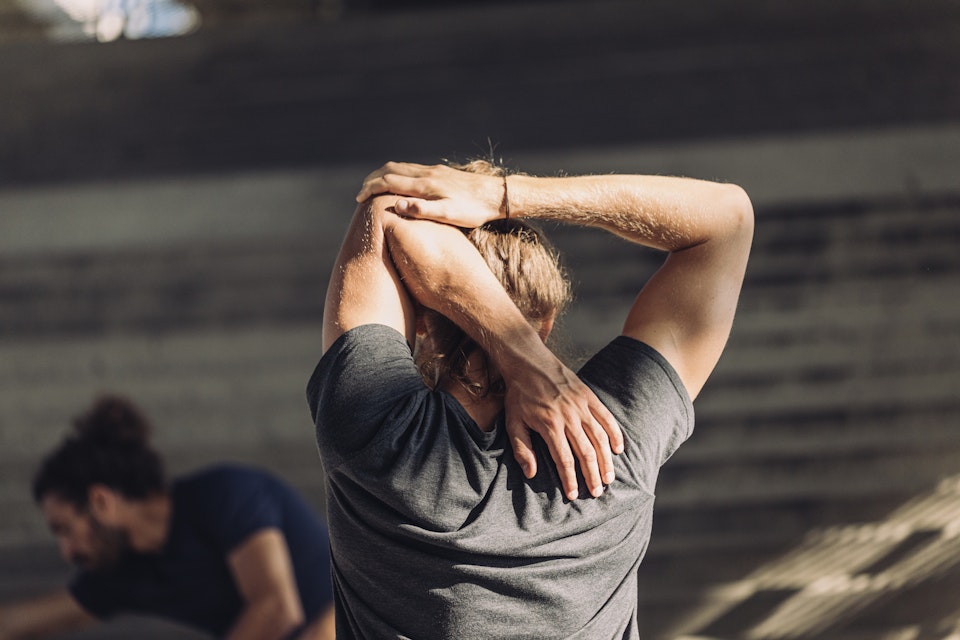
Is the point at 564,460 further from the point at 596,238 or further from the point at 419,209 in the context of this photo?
the point at 596,238

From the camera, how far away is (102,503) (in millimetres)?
2781

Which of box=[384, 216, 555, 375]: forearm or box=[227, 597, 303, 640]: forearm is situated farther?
box=[227, 597, 303, 640]: forearm

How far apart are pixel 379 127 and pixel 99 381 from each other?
244cm

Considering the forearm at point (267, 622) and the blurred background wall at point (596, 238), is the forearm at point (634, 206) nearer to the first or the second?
the forearm at point (267, 622)

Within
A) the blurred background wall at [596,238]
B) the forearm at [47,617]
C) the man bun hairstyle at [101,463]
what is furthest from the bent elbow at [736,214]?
the blurred background wall at [596,238]

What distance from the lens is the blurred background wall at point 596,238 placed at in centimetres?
492

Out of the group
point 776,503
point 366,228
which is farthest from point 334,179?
point 366,228

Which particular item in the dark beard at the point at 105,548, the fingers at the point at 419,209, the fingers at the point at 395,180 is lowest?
the dark beard at the point at 105,548

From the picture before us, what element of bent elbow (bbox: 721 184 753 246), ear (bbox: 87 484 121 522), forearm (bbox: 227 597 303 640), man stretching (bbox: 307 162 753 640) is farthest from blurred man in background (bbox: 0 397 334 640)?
bent elbow (bbox: 721 184 753 246)

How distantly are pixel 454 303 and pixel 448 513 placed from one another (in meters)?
0.27

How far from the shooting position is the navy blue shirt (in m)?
2.77

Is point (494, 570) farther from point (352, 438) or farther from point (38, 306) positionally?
point (38, 306)

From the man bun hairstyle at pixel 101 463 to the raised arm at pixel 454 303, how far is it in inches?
73.7

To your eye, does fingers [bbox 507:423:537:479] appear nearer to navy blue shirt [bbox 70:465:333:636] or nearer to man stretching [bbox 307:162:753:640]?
man stretching [bbox 307:162:753:640]
